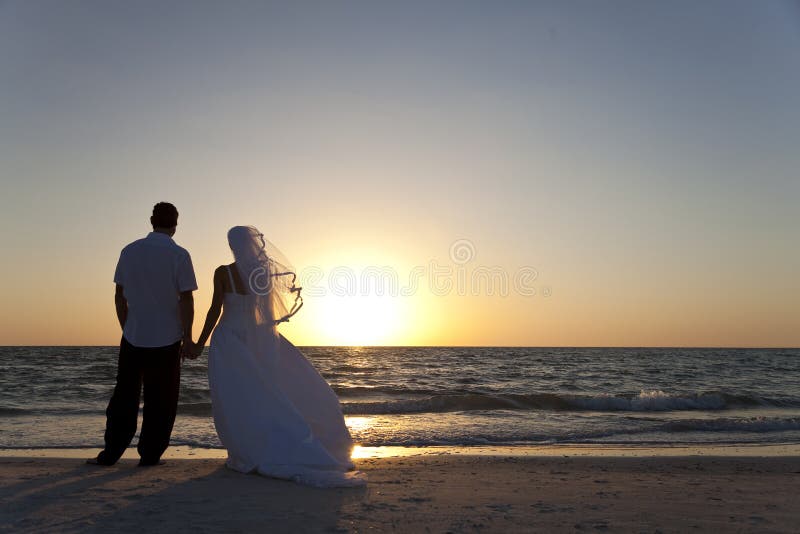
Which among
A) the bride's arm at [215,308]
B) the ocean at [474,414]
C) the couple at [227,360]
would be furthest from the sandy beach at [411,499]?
the ocean at [474,414]

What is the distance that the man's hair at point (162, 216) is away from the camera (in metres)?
5.23

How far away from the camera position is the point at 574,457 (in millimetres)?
7285

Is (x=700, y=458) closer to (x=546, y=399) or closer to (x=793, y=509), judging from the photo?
(x=793, y=509)

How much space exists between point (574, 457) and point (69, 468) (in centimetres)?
519

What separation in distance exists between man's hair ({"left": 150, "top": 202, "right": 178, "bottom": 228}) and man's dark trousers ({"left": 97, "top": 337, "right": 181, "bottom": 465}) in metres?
0.98

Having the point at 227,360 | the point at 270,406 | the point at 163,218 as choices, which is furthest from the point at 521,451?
the point at 163,218

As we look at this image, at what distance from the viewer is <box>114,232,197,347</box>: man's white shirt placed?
508 centimetres

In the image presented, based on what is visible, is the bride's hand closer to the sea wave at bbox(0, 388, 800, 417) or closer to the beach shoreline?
the beach shoreline

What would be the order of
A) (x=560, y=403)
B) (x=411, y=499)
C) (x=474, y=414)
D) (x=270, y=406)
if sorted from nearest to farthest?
(x=411, y=499) → (x=270, y=406) → (x=474, y=414) → (x=560, y=403)

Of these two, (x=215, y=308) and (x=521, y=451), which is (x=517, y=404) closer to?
(x=521, y=451)

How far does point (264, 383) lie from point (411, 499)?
1510 mm

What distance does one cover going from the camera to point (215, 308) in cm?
515

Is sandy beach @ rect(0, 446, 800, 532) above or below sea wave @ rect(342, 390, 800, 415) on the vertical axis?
above

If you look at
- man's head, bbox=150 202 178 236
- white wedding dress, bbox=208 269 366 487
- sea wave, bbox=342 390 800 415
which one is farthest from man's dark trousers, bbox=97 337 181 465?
sea wave, bbox=342 390 800 415
